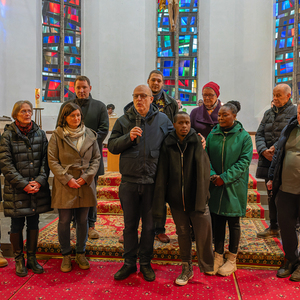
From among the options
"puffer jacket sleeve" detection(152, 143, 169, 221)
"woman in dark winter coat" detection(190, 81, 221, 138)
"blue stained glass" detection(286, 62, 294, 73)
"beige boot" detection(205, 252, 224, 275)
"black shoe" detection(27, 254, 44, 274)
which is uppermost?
"blue stained glass" detection(286, 62, 294, 73)

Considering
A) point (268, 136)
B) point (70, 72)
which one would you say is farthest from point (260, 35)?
point (268, 136)

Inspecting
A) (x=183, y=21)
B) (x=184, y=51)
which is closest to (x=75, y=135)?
(x=184, y=51)

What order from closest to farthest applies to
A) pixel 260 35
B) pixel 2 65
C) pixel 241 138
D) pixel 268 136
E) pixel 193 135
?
pixel 193 135, pixel 241 138, pixel 268 136, pixel 2 65, pixel 260 35

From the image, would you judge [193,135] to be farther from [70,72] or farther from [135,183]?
[70,72]

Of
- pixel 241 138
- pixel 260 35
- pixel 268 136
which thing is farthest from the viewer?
pixel 260 35

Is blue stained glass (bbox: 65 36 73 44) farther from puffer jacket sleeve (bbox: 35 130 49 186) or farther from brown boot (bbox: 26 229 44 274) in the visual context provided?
brown boot (bbox: 26 229 44 274)

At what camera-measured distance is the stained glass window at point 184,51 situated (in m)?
10.4

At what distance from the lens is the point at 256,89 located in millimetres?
9586

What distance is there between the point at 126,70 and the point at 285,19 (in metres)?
5.11

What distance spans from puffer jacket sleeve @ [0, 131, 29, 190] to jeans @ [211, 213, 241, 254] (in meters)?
1.87

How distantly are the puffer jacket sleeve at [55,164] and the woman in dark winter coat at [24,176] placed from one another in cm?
18

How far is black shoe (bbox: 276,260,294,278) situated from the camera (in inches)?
119

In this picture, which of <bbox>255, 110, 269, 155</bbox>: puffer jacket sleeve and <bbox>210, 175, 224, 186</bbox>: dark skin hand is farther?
<bbox>255, 110, 269, 155</bbox>: puffer jacket sleeve

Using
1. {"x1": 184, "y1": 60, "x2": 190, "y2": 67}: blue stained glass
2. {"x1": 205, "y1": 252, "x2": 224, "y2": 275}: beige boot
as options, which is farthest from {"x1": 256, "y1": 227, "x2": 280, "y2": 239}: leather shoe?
{"x1": 184, "y1": 60, "x2": 190, "y2": 67}: blue stained glass
